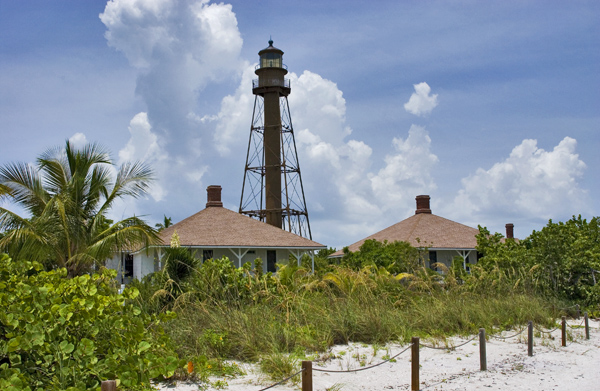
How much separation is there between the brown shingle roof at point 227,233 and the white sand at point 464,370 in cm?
1565

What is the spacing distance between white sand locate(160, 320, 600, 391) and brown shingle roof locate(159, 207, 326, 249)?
15649 mm

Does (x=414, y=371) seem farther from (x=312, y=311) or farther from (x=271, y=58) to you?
(x=271, y=58)

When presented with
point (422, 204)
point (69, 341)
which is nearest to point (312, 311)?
point (69, 341)

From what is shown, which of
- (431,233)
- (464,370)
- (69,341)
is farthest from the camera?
(431,233)

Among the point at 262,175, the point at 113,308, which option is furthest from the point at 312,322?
the point at 262,175

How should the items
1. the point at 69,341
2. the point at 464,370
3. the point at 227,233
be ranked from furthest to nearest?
the point at 227,233, the point at 464,370, the point at 69,341

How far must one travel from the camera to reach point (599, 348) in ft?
45.2

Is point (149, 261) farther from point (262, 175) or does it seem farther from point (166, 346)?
point (166, 346)

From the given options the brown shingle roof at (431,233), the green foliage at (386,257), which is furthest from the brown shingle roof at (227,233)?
→ the brown shingle roof at (431,233)

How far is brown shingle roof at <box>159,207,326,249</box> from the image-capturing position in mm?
27141

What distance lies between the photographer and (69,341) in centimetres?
688

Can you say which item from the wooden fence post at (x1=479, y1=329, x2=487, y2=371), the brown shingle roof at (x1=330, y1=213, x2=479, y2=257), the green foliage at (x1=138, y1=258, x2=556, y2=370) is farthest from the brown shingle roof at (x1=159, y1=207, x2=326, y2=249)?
the wooden fence post at (x1=479, y1=329, x2=487, y2=371)

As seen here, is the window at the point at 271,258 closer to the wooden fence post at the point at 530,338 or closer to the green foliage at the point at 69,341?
the wooden fence post at the point at 530,338

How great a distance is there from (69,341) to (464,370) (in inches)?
266
